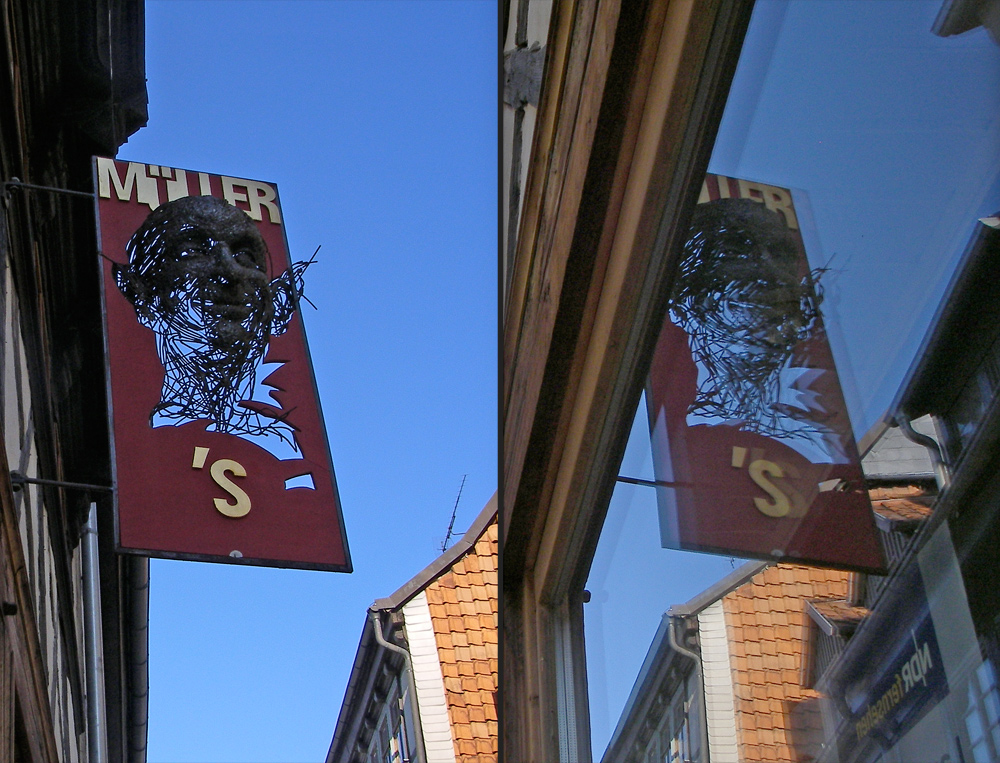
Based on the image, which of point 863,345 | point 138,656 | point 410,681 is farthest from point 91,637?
point 863,345

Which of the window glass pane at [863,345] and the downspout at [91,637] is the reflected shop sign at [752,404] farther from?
the downspout at [91,637]

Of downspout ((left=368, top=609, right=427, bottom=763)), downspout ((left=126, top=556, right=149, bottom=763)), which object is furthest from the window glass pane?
downspout ((left=368, top=609, right=427, bottom=763))

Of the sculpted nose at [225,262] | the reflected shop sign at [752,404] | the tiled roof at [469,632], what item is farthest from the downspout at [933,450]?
the tiled roof at [469,632]

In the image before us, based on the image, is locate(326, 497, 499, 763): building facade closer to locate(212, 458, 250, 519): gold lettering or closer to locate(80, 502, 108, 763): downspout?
locate(80, 502, 108, 763): downspout

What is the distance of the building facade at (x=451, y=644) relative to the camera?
38.4ft

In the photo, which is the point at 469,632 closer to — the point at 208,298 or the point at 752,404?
the point at 208,298

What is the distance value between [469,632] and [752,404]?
11.2 meters

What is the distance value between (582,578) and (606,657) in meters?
0.26

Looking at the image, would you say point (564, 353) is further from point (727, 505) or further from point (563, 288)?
point (727, 505)

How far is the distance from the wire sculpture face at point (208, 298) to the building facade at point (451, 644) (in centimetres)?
690

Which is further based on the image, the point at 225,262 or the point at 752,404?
the point at 225,262

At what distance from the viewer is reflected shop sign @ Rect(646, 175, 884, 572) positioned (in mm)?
1219

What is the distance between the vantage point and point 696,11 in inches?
67.8

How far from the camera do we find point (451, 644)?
12266mm
